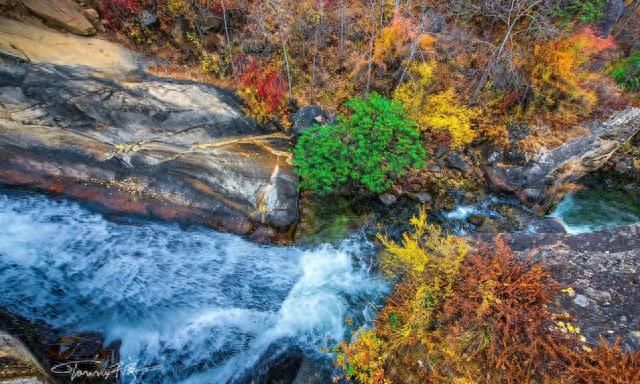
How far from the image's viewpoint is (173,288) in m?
6.51

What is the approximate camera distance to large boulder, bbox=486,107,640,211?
32.7 feet

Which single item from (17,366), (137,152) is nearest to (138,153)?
(137,152)

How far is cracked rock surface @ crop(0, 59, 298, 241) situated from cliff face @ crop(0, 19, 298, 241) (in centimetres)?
2

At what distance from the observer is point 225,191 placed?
26.7 ft

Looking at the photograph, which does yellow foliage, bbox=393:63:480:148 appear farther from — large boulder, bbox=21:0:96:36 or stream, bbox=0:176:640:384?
large boulder, bbox=21:0:96:36

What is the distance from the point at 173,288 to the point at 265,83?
706cm

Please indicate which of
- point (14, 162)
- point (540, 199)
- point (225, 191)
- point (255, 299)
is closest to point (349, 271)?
point (255, 299)

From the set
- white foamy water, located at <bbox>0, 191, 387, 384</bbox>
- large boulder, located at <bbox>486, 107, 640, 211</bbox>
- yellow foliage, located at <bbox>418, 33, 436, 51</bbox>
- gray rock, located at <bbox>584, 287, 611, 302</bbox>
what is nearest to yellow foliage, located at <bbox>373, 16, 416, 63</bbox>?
yellow foliage, located at <bbox>418, 33, 436, 51</bbox>

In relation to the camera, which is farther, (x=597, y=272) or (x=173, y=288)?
(x=173, y=288)

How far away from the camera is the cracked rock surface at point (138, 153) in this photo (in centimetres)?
733

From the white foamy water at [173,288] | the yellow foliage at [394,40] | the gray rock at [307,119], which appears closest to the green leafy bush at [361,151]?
the gray rock at [307,119]

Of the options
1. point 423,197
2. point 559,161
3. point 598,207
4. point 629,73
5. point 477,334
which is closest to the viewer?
point 477,334

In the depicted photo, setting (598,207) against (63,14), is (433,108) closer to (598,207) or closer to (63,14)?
(598,207)

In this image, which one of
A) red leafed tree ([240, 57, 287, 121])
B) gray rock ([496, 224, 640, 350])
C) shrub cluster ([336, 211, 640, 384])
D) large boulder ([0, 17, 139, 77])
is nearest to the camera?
shrub cluster ([336, 211, 640, 384])
